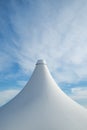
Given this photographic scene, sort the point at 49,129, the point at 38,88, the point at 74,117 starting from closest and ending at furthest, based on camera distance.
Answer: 1. the point at 49,129
2. the point at 74,117
3. the point at 38,88

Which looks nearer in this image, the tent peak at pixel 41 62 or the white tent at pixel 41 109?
the white tent at pixel 41 109

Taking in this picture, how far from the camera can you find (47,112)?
26.5 ft

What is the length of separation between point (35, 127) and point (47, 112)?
877mm

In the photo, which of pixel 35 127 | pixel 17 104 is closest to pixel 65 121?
pixel 35 127

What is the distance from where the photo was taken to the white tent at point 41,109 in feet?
24.8

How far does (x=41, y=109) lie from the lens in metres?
8.23

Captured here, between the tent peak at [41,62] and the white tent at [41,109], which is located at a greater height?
the tent peak at [41,62]

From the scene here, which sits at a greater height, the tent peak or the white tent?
the tent peak

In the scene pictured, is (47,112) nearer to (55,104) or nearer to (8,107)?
(55,104)

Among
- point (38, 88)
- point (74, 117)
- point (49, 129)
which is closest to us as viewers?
point (49, 129)

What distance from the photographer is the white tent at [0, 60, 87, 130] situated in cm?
757

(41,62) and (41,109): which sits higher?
(41,62)

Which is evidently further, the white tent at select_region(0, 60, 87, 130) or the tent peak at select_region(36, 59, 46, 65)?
the tent peak at select_region(36, 59, 46, 65)

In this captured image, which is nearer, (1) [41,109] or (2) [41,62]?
(1) [41,109]
